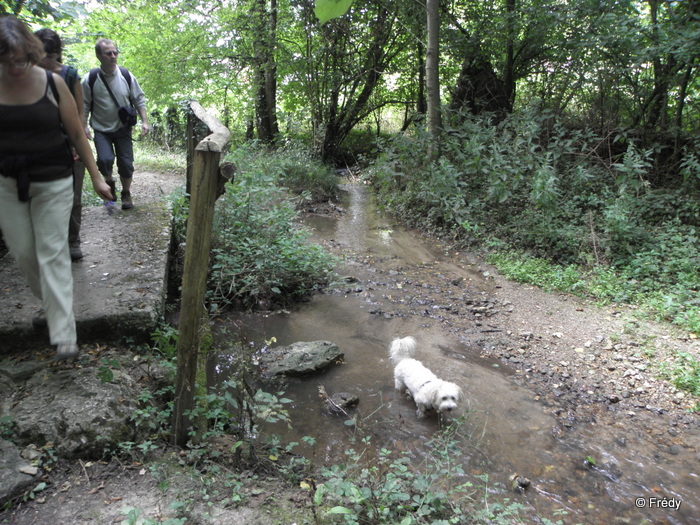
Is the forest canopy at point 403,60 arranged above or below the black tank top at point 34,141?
above

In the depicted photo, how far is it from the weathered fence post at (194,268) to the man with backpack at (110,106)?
3122 mm

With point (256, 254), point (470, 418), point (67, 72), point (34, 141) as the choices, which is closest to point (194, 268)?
point (34, 141)

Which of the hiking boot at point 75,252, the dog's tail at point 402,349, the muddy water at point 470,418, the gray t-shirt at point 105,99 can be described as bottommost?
the muddy water at point 470,418

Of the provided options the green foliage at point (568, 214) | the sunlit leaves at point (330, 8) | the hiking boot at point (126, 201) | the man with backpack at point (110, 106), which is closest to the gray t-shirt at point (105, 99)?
the man with backpack at point (110, 106)

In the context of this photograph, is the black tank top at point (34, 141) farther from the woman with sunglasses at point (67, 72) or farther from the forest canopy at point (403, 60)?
the forest canopy at point (403, 60)

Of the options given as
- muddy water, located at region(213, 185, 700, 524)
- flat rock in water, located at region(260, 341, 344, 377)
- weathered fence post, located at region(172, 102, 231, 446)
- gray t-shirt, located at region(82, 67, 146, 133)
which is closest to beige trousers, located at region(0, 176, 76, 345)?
weathered fence post, located at region(172, 102, 231, 446)

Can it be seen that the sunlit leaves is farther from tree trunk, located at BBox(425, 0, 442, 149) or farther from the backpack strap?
tree trunk, located at BBox(425, 0, 442, 149)

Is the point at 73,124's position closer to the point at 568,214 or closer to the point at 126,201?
the point at 126,201

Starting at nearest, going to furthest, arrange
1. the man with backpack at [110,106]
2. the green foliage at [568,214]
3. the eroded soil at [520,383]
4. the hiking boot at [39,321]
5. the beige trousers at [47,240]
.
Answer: the eroded soil at [520,383], the beige trousers at [47,240], the hiking boot at [39,321], the man with backpack at [110,106], the green foliage at [568,214]

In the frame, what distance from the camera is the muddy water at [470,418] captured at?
323cm

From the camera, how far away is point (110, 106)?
195 inches

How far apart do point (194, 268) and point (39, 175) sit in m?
1.13

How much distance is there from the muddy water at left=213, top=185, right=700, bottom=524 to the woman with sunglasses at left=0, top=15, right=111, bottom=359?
125 cm

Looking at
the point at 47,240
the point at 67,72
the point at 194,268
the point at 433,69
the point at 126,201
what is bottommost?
the point at 194,268
